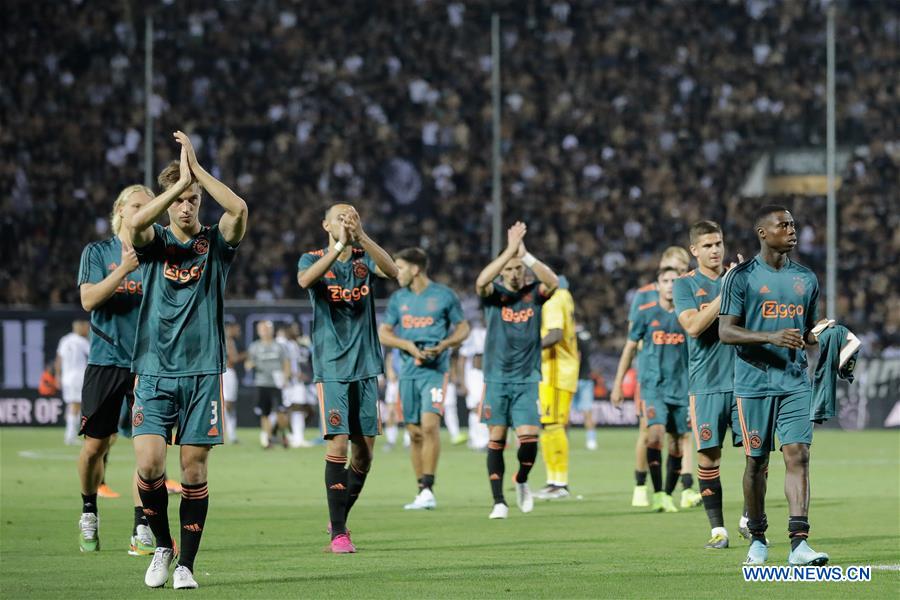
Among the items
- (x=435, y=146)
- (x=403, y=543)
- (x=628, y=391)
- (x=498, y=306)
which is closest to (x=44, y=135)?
(x=435, y=146)

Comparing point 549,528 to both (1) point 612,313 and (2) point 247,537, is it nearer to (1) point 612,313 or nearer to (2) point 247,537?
(2) point 247,537

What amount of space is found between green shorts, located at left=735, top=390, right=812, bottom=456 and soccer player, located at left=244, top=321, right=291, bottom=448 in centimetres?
1726

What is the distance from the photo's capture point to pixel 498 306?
14.7 metres

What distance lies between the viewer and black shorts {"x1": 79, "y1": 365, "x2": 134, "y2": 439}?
447 inches

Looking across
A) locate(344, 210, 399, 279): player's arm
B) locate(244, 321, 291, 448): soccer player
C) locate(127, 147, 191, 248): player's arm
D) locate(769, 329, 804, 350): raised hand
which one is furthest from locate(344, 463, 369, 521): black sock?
locate(244, 321, 291, 448): soccer player

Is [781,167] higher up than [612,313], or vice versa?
[781,167]

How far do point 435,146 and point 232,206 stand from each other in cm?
3000

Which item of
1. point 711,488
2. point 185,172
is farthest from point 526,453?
point 185,172

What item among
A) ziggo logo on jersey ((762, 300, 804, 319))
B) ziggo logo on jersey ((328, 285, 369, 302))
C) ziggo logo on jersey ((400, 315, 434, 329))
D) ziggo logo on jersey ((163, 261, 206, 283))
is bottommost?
ziggo logo on jersey ((400, 315, 434, 329))

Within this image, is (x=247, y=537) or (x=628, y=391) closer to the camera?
(x=247, y=537)

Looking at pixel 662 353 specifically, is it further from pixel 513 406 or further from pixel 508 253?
pixel 508 253

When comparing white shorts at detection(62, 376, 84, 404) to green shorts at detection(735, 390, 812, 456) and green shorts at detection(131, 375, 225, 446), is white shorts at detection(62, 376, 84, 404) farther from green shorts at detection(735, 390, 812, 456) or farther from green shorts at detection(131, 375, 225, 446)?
green shorts at detection(735, 390, 812, 456)

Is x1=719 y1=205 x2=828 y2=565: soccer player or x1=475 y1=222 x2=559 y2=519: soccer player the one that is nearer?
x1=719 y1=205 x2=828 y2=565: soccer player

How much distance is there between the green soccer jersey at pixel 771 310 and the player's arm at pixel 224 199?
3.14m
